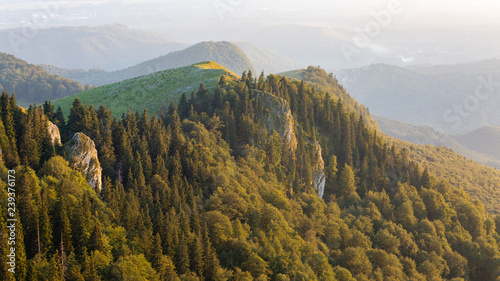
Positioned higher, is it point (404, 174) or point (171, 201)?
point (171, 201)

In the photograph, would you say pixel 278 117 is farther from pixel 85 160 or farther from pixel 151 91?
pixel 85 160

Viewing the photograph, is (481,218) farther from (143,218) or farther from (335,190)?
(143,218)

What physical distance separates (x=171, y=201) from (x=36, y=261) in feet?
126

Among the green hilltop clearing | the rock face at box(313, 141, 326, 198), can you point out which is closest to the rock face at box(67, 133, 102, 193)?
the green hilltop clearing

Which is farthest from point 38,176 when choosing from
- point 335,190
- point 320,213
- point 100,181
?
point 335,190

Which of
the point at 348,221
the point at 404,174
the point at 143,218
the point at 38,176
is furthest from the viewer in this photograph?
the point at 404,174

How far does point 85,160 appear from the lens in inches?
3314

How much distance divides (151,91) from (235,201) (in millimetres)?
94036

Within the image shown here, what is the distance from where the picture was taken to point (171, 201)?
308 feet

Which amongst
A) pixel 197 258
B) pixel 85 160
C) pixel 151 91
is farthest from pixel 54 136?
pixel 151 91

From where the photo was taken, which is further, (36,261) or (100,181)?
(100,181)

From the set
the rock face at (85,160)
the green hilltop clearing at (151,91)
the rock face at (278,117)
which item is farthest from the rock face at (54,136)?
the rock face at (278,117)

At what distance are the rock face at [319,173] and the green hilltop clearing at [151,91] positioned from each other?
51.8 meters

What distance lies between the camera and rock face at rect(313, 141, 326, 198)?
157 metres
